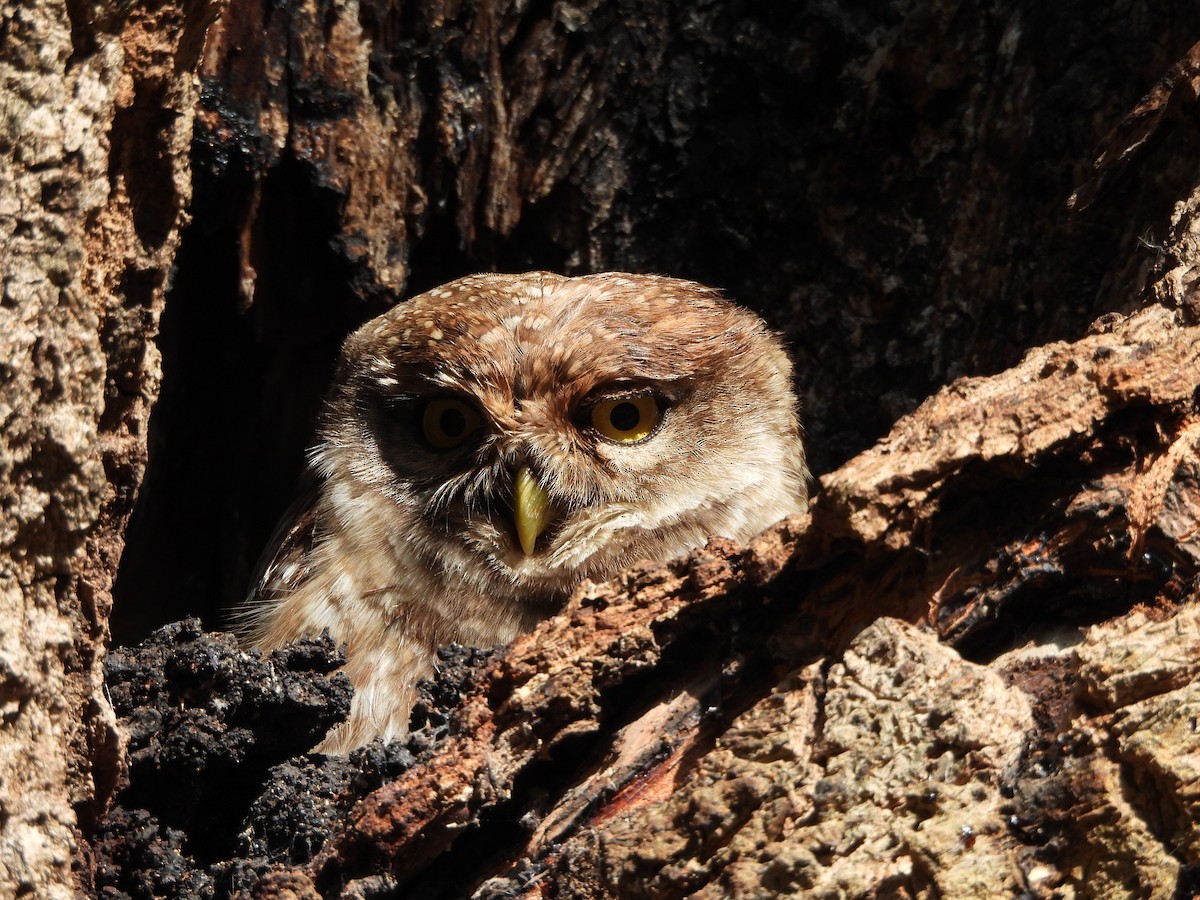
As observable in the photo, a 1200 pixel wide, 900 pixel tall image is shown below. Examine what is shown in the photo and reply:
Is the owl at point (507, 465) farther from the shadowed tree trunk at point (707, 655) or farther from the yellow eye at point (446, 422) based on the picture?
the shadowed tree trunk at point (707, 655)

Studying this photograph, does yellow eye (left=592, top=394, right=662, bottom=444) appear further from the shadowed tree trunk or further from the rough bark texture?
the rough bark texture

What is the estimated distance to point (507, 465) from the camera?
2998mm

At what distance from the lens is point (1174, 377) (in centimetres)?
192

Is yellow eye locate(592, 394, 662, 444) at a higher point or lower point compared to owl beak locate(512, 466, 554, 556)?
higher

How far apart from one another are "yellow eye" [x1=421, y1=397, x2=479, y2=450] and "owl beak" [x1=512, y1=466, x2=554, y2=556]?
0.24 meters

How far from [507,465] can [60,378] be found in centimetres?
145

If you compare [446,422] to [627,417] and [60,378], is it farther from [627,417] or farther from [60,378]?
[60,378]

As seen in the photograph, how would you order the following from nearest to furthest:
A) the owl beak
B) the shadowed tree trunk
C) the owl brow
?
the shadowed tree trunk < the owl beak < the owl brow

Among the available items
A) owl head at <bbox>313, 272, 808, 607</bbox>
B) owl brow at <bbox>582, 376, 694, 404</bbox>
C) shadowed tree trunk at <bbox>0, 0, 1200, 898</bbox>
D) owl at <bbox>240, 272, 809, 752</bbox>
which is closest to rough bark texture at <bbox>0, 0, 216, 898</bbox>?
shadowed tree trunk at <bbox>0, 0, 1200, 898</bbox>

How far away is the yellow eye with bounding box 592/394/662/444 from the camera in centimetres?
310

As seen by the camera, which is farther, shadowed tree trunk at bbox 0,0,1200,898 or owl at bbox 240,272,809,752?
owl at bbox 240,272,809,752

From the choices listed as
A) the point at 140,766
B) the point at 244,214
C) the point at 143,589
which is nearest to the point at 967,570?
the point at 140,766

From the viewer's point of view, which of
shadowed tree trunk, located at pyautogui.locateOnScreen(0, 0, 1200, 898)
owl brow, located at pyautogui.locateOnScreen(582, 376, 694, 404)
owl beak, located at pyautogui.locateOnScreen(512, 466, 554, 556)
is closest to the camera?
shadowed tree trunk, located at pyautogui.locateOnScreen(0, 0, 1200, 898)

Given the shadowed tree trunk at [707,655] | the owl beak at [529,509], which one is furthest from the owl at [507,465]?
the shadowed tree trunk at [707,655]
